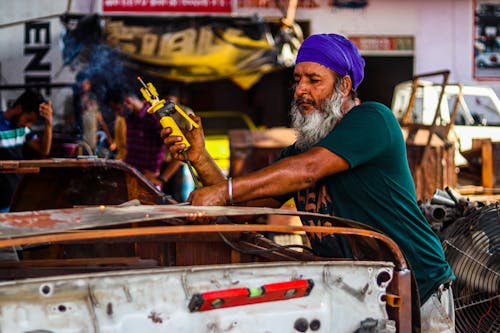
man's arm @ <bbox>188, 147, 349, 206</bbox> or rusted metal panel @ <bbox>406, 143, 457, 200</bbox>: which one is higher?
man's arm @ <bbox>188, 147, 349, 206</bbox>

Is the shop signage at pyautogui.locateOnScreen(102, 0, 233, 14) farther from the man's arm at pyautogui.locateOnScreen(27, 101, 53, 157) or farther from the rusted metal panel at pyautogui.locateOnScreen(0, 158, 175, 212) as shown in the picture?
the rusted metal panel at pyautogui.locateOnScreen(0, 158, 175, 212)

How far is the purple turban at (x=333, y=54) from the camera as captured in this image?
3.07 m

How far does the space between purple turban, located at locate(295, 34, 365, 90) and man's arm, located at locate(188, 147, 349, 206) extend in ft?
1.43

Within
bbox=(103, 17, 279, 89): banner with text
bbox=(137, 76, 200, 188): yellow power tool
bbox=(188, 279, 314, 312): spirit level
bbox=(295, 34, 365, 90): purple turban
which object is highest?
bbox=(103, 17, 279, 89): banner with text

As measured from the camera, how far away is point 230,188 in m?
2.84

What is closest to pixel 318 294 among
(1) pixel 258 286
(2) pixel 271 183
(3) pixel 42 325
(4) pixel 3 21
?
(1) pixel 258 286

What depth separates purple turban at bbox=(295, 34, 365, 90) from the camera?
3.07 meters

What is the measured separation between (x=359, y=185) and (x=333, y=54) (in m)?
0.57

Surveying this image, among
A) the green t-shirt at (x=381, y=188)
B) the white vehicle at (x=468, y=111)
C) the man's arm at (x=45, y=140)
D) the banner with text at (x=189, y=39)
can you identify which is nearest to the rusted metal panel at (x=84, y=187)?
the green t-shirt at (x=381, y=188)

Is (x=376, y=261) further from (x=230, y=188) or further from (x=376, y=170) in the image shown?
(x=230, y=188)

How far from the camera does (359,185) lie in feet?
9.45

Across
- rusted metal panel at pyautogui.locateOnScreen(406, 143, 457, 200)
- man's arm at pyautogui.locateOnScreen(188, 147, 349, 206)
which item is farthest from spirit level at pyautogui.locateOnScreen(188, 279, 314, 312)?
rusted metal panel at pyautogui.locateOnScreen(406, 143, 457, 200)

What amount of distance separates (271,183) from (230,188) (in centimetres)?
16

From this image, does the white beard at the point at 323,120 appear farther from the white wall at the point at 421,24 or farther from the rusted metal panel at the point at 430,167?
the white wall at the point at 421,24
